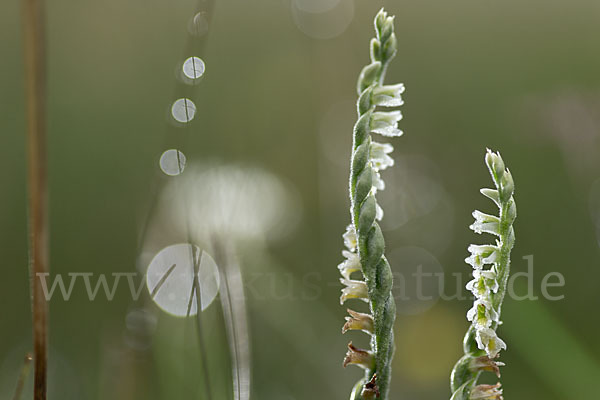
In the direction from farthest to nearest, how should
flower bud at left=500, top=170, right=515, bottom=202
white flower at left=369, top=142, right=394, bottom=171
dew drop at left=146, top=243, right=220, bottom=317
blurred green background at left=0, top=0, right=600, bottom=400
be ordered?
1. blurred green background at left=0, top=0, right=600, bottom=400
2. dew drop at left=146, top=243, right=220, bottom=317
3. white flower at left=369, top=142, right=394, bottom=171
4. flower bud at left=500, top=170, right=515, bottom=202

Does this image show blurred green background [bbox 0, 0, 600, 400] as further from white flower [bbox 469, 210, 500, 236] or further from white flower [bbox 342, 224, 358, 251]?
white flower [bbox 469, 210, 500, 236]

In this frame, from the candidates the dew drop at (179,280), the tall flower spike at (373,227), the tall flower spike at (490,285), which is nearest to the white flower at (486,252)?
the tall flower spike at (490,285)

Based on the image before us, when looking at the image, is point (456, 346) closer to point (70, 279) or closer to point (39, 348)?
point (70, 279)

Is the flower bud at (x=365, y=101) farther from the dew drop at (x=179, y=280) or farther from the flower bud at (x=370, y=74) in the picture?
the dew drop at (x=179, y=280)

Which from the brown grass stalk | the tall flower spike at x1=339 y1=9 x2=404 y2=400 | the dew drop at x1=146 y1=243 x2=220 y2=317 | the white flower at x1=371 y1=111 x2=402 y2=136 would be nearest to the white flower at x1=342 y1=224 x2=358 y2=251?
the tall flower spike at x1=339 y1=9 x2=404 y2=400

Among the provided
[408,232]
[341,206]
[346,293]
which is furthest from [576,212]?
A: [346,293]
